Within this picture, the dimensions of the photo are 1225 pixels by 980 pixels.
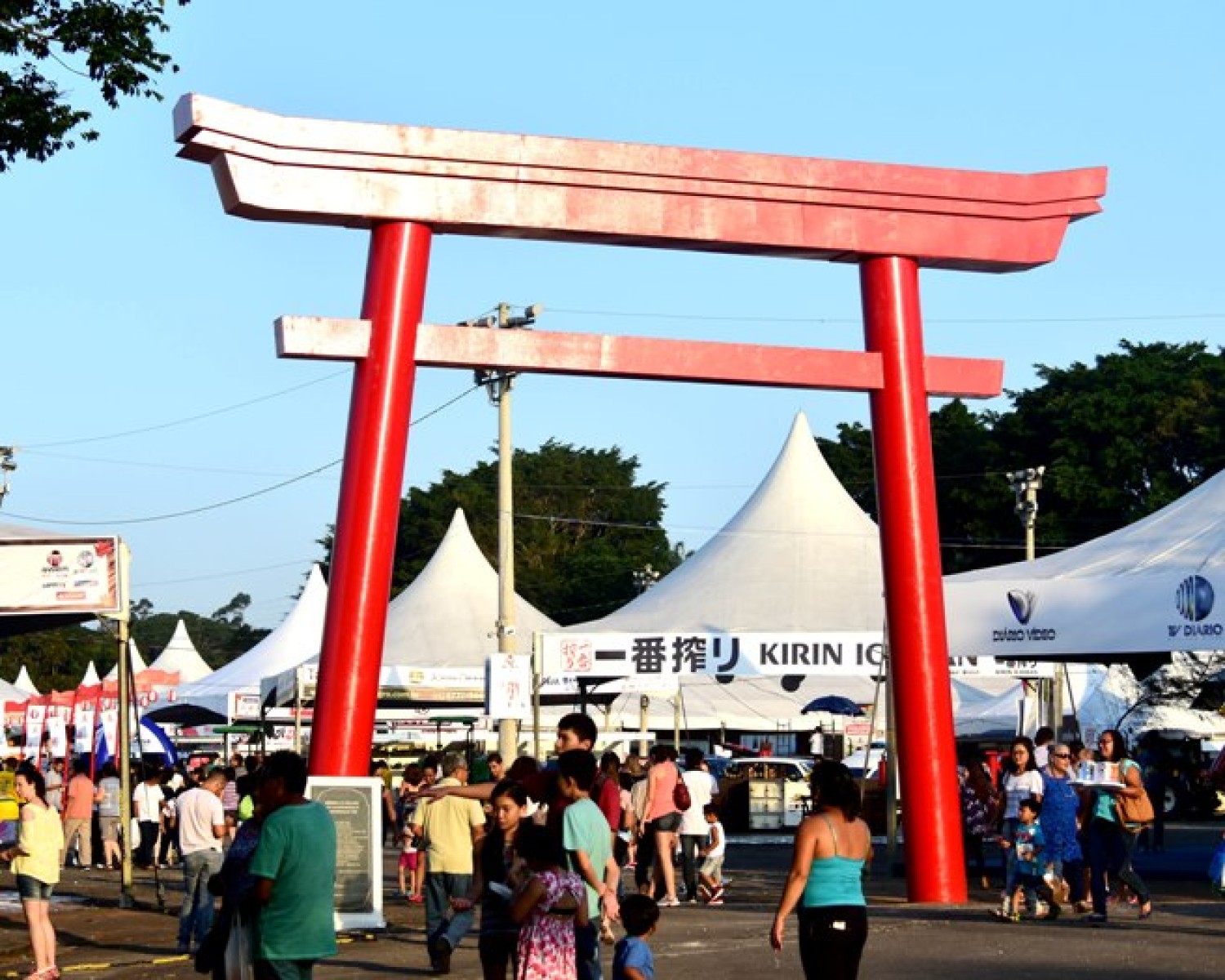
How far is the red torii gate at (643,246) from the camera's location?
1630 centimetres

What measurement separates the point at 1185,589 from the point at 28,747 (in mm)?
31672

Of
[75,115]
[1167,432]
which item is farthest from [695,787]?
[1167,432]

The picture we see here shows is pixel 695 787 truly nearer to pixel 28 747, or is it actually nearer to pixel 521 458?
pixel 28 747

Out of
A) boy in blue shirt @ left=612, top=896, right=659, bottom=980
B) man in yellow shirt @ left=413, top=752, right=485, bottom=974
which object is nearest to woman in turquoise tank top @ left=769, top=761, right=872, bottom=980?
boy in blue shirt @ left=612, top=896, right=659, bottom=980

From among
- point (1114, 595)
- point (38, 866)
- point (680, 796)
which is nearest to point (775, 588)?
point (680, 796)

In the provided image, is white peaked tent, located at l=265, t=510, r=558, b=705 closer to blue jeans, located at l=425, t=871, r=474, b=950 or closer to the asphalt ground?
the asphalt ground

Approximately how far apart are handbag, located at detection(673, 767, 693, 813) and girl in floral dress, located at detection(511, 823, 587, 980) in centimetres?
1166

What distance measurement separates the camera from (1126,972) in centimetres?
1407

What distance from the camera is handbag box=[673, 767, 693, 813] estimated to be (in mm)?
21438

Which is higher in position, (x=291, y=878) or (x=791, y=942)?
(x=291, y=878)

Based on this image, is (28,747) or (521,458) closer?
(28,747)

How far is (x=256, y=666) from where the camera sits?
51125mm

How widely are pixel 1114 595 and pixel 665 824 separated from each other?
499 cm

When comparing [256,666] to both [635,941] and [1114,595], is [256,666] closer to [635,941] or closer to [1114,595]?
[1114,595]
